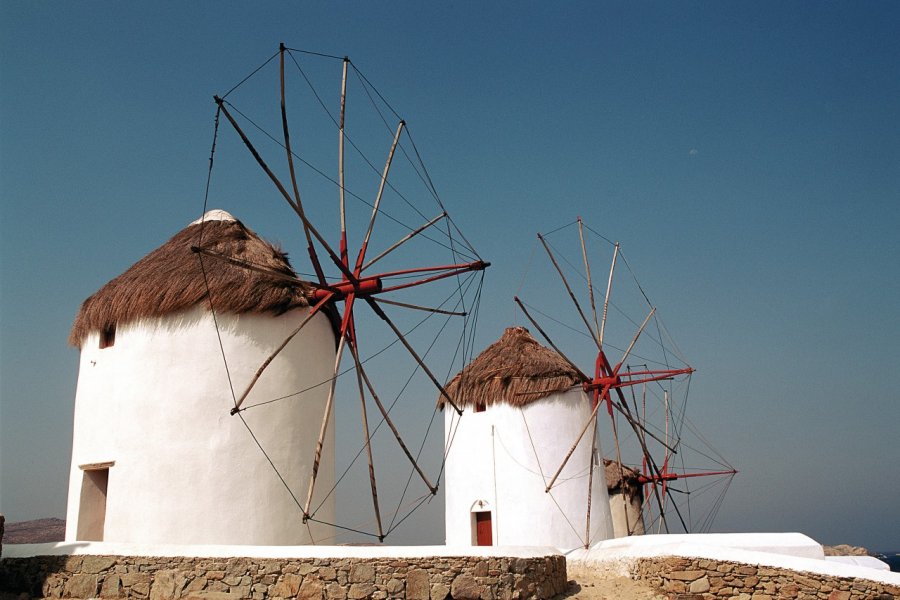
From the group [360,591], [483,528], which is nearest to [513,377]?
[483,528]

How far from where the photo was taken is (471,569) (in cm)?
758

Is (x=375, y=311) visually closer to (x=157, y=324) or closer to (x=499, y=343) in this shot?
(x=157, y=324)

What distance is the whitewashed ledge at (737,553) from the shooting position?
25.8 ft

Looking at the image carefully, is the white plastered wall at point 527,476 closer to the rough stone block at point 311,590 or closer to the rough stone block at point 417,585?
the rough stone block at point 417,585

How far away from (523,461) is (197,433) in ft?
24.9

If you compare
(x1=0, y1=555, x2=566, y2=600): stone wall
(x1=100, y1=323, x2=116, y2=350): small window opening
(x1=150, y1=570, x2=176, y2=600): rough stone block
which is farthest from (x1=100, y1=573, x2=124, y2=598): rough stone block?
(x1=100, y1=323, x2=116, y2=350): small window opening

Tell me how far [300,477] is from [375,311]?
7.81ft

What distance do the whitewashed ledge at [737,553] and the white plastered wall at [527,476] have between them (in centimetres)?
342

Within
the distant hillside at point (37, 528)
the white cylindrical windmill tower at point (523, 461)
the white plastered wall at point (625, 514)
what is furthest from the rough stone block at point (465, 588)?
the distant hillside at point (37, 528)

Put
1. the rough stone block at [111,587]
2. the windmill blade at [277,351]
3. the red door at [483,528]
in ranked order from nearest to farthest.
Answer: the rough stone block at [111,587] → the windmill blade at [277,351] → the red door at [483,528]

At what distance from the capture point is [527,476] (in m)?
15.9

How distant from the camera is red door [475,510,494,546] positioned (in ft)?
52.5

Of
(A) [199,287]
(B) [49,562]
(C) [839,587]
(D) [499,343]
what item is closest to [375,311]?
(A) [199,287]

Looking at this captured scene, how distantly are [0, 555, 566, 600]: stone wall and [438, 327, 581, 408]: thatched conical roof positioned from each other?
27.0 feet
